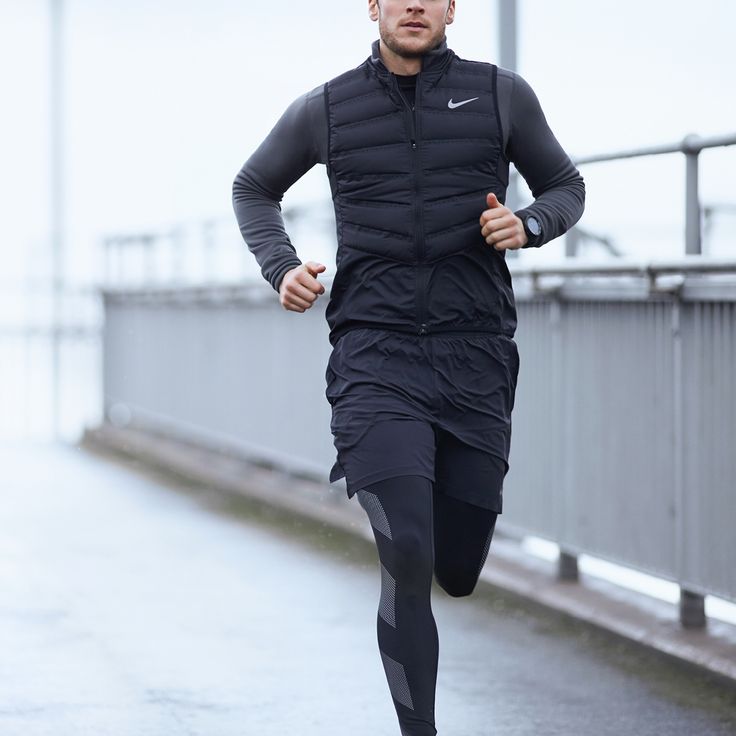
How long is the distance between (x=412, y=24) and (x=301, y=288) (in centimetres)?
Answer: 70

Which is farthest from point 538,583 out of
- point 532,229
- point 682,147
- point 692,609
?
point 532,229

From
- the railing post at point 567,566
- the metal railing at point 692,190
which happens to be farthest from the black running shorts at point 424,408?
the railing post at point 567,566

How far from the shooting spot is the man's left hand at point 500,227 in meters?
4.45

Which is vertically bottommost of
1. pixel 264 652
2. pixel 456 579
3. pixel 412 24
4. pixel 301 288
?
pixel 264 652

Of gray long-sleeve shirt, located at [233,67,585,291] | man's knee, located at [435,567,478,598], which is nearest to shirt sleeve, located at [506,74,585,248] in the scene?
gray long-sleeve shirt, located at [233,67,585,291]

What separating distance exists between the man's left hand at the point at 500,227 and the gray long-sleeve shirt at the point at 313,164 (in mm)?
150

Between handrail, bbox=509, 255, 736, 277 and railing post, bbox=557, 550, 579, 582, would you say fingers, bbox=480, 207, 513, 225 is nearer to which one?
handrail, bbox=509, 255, 736, 277

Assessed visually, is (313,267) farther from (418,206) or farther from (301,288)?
(418,206)

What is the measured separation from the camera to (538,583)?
24.9ft

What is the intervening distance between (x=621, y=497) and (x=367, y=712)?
1842mm

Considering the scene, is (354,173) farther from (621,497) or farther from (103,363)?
(103,363)

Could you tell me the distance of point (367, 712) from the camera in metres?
5.48

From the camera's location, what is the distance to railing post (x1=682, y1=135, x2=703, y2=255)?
6.44 meters

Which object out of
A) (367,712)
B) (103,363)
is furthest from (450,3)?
(103,363)
